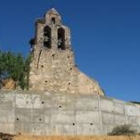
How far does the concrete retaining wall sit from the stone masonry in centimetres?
1756

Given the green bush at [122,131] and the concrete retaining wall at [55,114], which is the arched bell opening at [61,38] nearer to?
the concrete retaining wall at [55,114]

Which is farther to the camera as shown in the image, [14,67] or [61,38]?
[61,38]

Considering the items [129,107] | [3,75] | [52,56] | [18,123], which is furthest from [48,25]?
[18,123]

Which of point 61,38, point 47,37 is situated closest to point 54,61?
point 47,37

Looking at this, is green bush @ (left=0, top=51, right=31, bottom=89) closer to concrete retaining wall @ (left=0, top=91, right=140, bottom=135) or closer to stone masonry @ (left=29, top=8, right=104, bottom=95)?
stone masonry @ (left=29, top=8, right=104, bottom=95)

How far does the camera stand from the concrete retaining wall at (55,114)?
22.8m

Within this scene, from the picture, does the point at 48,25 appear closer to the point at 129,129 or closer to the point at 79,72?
the point at 79,72

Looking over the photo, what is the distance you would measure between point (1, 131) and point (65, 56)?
24878mm

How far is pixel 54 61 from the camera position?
4566 cm

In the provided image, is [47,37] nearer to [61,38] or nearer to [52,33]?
[52,33]

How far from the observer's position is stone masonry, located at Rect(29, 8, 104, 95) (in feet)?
144

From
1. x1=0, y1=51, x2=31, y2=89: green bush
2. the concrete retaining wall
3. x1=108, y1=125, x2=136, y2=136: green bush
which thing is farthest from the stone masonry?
x1=108, y1=125, x2=136, y2=136: green bush

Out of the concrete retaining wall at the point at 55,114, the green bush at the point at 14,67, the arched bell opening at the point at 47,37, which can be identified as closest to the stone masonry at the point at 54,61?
the arched bell opening at the point at 47,37

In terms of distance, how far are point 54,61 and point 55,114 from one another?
22.3m
